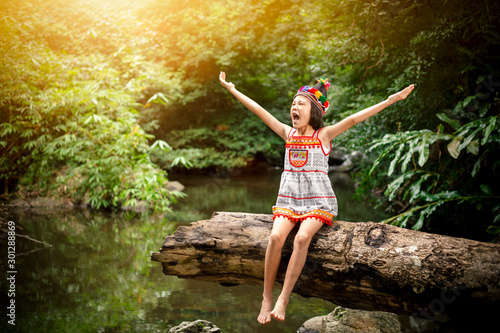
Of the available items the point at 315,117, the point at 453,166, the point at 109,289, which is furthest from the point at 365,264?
the point at 109,289

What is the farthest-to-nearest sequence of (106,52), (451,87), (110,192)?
1. (106,52)
2. (110,192)
3. (451,87)

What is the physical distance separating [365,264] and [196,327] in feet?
4.75

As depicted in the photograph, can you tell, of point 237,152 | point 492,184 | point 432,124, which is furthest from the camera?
point 237,152

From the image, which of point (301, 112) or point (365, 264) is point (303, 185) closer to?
point (301, 112)

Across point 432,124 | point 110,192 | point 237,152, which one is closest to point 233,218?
point 432,124

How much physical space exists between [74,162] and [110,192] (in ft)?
3.15

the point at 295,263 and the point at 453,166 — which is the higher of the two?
the point at 453,166

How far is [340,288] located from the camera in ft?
7.46

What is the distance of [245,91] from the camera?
12578mm

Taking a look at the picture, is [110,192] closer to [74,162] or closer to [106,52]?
[74,162]

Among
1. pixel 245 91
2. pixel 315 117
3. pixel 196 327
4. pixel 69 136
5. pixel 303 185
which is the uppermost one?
pixel 245 91

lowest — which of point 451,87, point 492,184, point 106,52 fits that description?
point 492,184

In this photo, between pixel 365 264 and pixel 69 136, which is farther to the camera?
pixel 69 136

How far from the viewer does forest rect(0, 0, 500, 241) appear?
3.87 m
